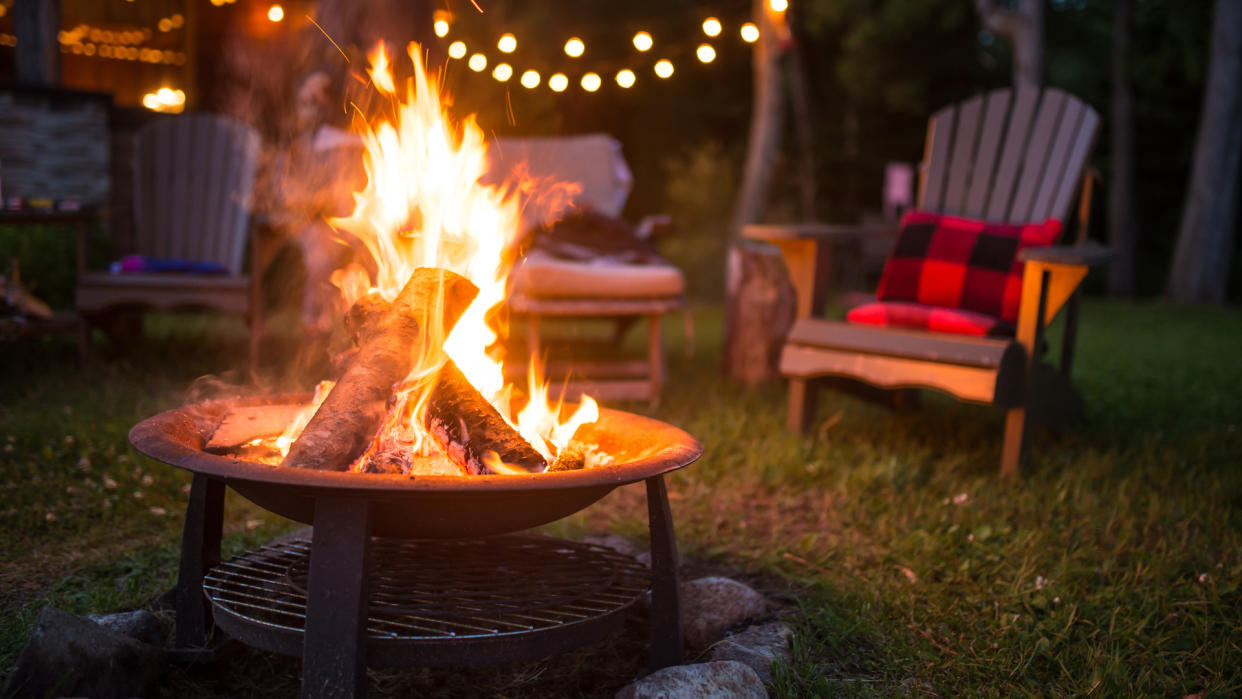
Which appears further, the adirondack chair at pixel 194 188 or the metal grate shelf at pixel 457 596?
the adirondack chair at pixel 194 188

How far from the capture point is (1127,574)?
2.29 metres

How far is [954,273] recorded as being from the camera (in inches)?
137

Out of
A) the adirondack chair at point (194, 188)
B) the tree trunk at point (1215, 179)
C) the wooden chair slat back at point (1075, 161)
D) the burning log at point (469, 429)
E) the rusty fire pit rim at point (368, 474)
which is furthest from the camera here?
the tree trunk at point (1215, 179)

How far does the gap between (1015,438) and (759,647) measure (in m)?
1.62

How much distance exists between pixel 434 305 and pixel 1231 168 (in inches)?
467

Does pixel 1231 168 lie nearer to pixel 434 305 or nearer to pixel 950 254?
pixel 950 254

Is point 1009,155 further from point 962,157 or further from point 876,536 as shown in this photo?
point 876,536

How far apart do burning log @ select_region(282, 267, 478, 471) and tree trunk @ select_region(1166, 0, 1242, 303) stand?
11457 mm

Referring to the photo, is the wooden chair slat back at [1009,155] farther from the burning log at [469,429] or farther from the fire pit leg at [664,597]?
the burning log at [469,429]

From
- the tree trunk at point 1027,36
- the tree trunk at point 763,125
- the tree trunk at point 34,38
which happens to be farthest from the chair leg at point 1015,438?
the tree trunk at point 1027,36

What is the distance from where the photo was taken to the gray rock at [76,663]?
1.46 meters

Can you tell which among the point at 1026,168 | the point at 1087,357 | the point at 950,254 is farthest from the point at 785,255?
the point at 1087,357

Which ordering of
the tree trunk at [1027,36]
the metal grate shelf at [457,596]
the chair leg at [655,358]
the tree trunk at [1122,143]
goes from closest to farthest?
the metal grate shelf at [457,596] < the chair leg at [655,358] < the tree trunk at [1027,36] < the tree trunk at [1122,143]

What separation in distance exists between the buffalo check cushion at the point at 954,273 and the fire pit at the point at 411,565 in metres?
1.64
